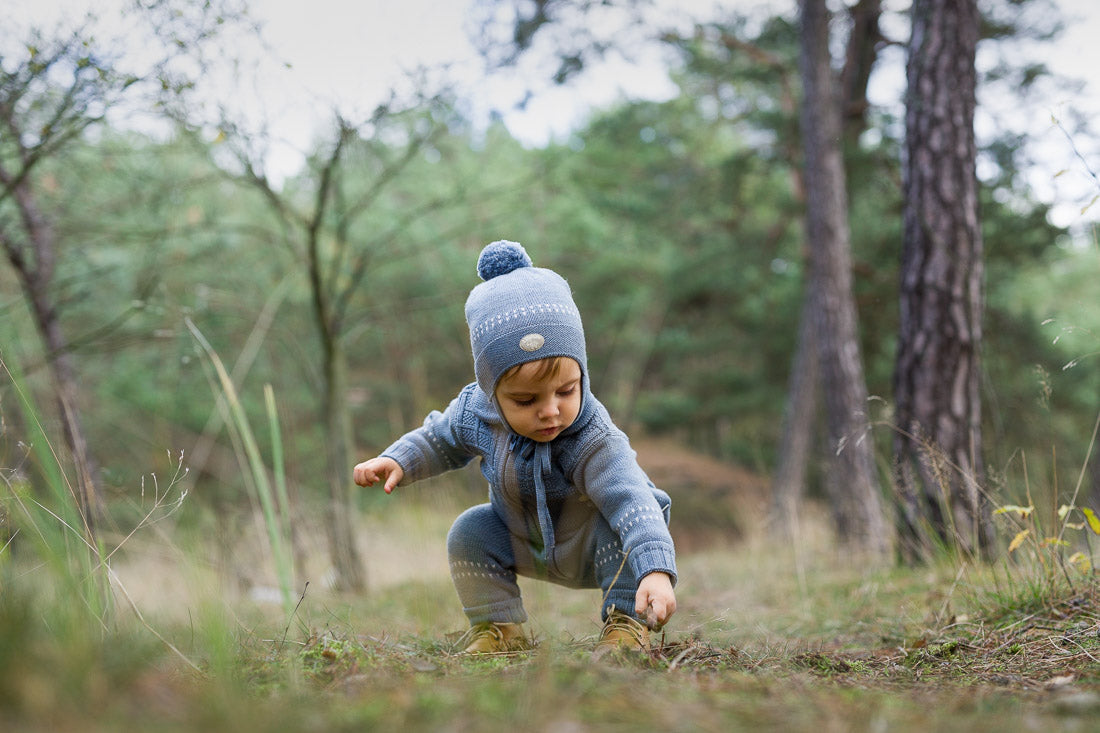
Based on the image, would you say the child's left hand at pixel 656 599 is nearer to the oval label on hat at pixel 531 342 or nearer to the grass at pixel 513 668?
the grass at pixel 513 668

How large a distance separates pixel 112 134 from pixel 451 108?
237cm

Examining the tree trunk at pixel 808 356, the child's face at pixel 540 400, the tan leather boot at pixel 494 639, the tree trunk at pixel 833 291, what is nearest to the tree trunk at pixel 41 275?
the tan leather boot at pixel 494 639

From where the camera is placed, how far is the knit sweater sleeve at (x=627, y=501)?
2.20 meters

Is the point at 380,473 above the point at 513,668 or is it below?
above

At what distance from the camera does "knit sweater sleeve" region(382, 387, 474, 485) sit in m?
2.59

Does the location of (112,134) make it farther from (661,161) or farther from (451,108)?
(661,161)

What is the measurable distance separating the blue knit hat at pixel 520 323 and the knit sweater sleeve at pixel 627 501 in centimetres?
25

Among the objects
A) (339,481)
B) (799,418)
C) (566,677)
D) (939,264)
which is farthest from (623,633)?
(799,418)

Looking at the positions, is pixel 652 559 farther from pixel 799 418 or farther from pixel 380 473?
pixel 799 418

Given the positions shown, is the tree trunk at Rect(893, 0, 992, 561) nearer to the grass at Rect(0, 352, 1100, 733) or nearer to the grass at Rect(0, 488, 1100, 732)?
the grass at Rect(0, 352, 1100, 733)

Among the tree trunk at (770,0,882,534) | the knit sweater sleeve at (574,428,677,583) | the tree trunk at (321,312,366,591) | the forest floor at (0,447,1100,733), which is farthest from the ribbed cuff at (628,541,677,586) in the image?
the tree trunk at (770,0,882,534)

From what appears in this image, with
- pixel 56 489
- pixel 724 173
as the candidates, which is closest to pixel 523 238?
pixel 724 173

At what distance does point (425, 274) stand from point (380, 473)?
10.2 meters

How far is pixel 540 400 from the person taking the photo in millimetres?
2352
